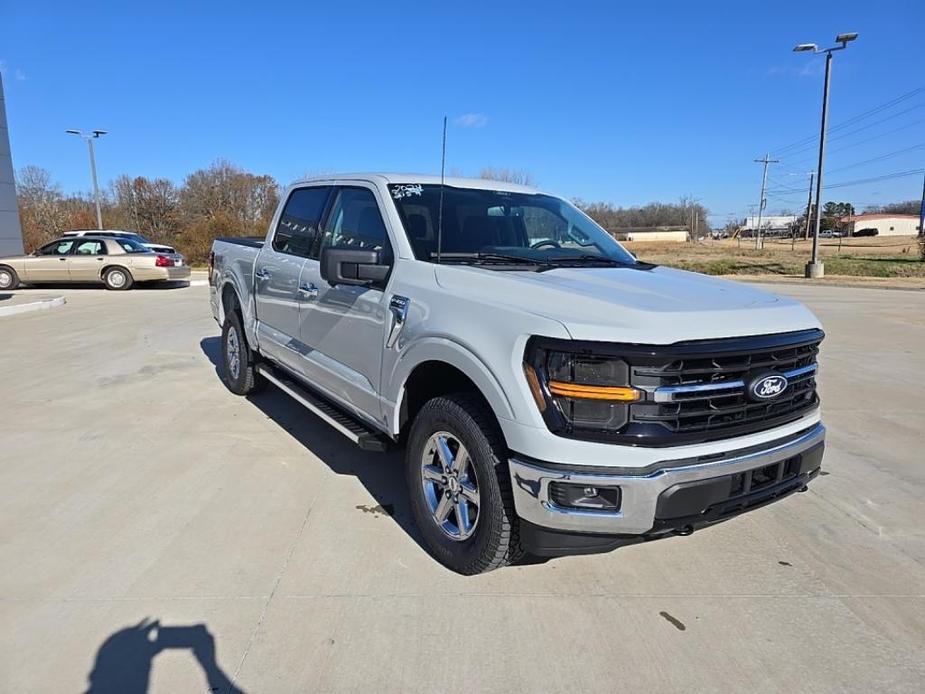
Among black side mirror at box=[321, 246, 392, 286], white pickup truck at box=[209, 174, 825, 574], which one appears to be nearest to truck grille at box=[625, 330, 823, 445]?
white pickup truck at box=[209, 174, 825, 574]

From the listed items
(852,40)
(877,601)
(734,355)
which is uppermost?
(852,40)

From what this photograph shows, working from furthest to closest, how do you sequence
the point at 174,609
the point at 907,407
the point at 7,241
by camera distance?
1. the point at 7,241
2. the point at 907,407
3. the point at 174,609

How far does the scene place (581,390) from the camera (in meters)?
2.46

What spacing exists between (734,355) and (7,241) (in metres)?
22.9

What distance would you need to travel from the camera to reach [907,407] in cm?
605

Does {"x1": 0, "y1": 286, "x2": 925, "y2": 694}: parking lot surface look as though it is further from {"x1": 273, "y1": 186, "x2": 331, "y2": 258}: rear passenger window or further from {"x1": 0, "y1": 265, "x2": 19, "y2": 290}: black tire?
{"x1": 0, "y1": 265, "x2": 19, "y2": 290}: black tire

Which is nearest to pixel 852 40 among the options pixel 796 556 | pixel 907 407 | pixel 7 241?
pixel 907 407

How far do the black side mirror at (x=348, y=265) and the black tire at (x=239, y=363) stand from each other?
2.83 metres

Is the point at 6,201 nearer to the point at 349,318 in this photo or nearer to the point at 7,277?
the point at 7,277

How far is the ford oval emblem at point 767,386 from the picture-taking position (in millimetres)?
2676

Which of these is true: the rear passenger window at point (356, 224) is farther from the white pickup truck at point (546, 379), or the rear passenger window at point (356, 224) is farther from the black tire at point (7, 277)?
the black tire at point (7, 277)

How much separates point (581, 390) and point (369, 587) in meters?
1.43

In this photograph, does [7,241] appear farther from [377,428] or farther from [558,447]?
[558,447]

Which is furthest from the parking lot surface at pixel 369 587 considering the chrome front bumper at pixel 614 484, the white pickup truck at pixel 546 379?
the chrome front bumper at pixel 614 484
